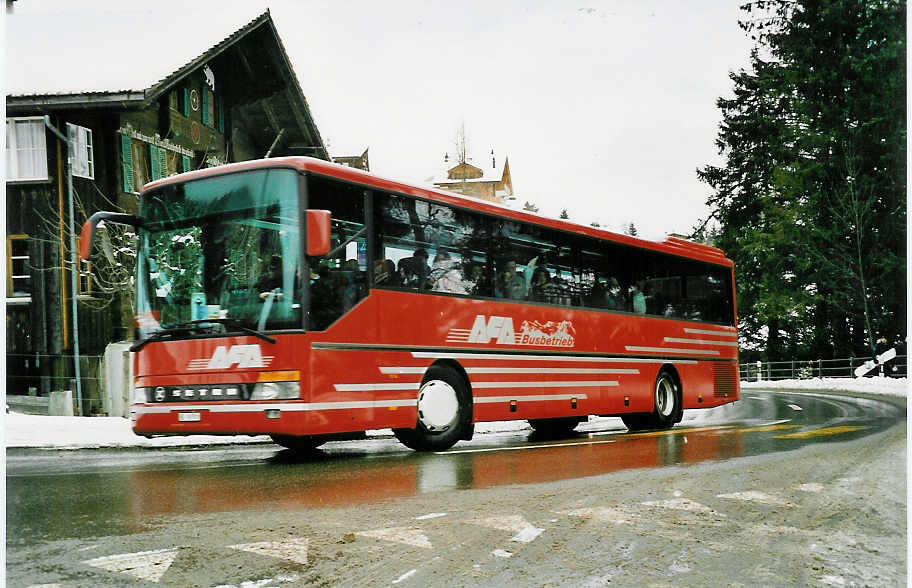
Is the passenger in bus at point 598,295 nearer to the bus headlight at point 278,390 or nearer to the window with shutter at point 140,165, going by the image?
the bus headlight at point 278,390

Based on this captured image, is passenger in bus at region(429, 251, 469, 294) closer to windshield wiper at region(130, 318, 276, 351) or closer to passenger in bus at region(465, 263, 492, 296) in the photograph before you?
passenger in bus at region(465, 263, 492, 296)

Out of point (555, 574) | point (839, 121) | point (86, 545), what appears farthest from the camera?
point (839, 121)

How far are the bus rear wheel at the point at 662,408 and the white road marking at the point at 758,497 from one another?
760 centimetres

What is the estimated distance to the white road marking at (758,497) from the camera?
6344 mm

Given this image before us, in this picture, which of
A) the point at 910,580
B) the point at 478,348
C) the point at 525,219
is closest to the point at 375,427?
the point at 478,348

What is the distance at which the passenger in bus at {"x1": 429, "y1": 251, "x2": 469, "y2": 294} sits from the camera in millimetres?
10352

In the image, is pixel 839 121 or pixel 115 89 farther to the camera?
pixel 115 89

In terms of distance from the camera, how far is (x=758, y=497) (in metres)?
6.55

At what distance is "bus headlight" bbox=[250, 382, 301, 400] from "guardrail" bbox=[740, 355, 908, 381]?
5672 millimetres

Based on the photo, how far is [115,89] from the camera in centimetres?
1132

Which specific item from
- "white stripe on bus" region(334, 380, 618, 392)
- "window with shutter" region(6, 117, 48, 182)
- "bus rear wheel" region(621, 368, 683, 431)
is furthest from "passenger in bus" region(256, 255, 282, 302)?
"bus rear wheel" region(621, 368, 683, 431)

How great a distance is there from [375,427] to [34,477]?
3.05m

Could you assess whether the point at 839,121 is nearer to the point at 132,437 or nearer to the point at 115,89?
the point at 115,89

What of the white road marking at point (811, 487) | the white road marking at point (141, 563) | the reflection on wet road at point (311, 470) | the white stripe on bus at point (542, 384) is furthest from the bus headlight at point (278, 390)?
the white road marking at point (811, 487)
